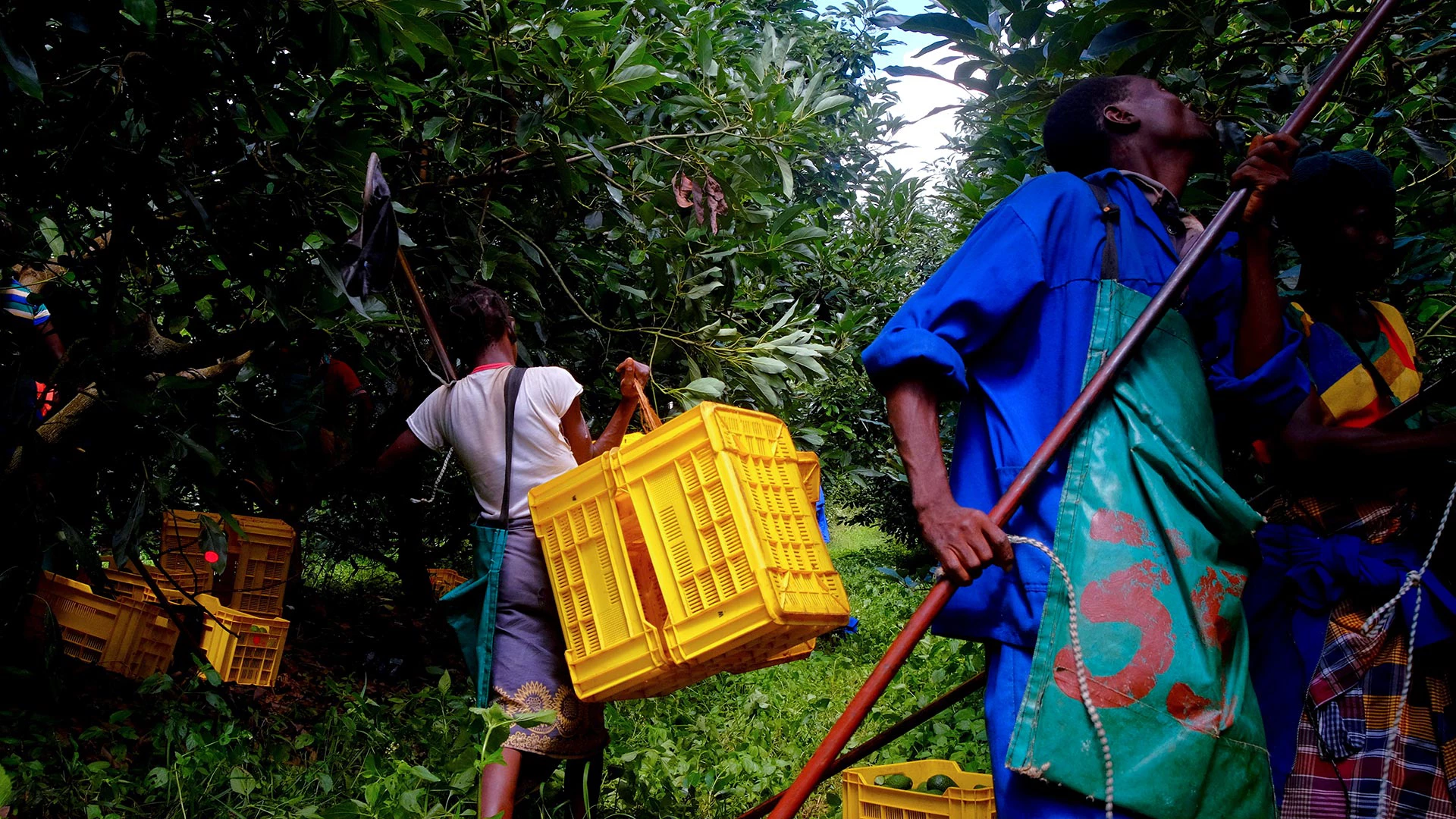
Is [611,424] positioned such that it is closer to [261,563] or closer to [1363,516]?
[261,563]

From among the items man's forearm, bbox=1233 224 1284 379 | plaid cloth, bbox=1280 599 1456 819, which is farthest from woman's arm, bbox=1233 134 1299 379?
plaid cloth, bbox=1280 599 1456 819

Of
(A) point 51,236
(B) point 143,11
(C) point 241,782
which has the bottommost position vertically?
(C) point 241,782

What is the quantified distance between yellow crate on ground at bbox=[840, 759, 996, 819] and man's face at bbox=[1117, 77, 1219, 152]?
1.61m

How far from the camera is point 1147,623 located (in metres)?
1.53

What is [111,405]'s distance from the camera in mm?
2734

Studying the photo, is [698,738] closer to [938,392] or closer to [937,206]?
[938,392]

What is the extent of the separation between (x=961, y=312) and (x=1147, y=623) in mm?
579

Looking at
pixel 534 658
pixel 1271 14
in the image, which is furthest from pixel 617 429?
pixel 1271 14

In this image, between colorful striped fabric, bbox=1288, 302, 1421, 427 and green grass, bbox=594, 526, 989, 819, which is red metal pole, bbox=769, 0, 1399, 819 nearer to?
colorful striped fabric, bbox=1288, 302, 1421, 427

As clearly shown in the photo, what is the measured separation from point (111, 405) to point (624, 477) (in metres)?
1.42

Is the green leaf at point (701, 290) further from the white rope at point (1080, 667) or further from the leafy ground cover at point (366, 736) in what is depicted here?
the white rope at point (1080, 667)

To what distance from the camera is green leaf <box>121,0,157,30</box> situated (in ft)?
6.39

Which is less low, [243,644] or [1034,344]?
[243,644]

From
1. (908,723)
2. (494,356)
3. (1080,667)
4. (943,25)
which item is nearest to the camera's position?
(1080,667)
